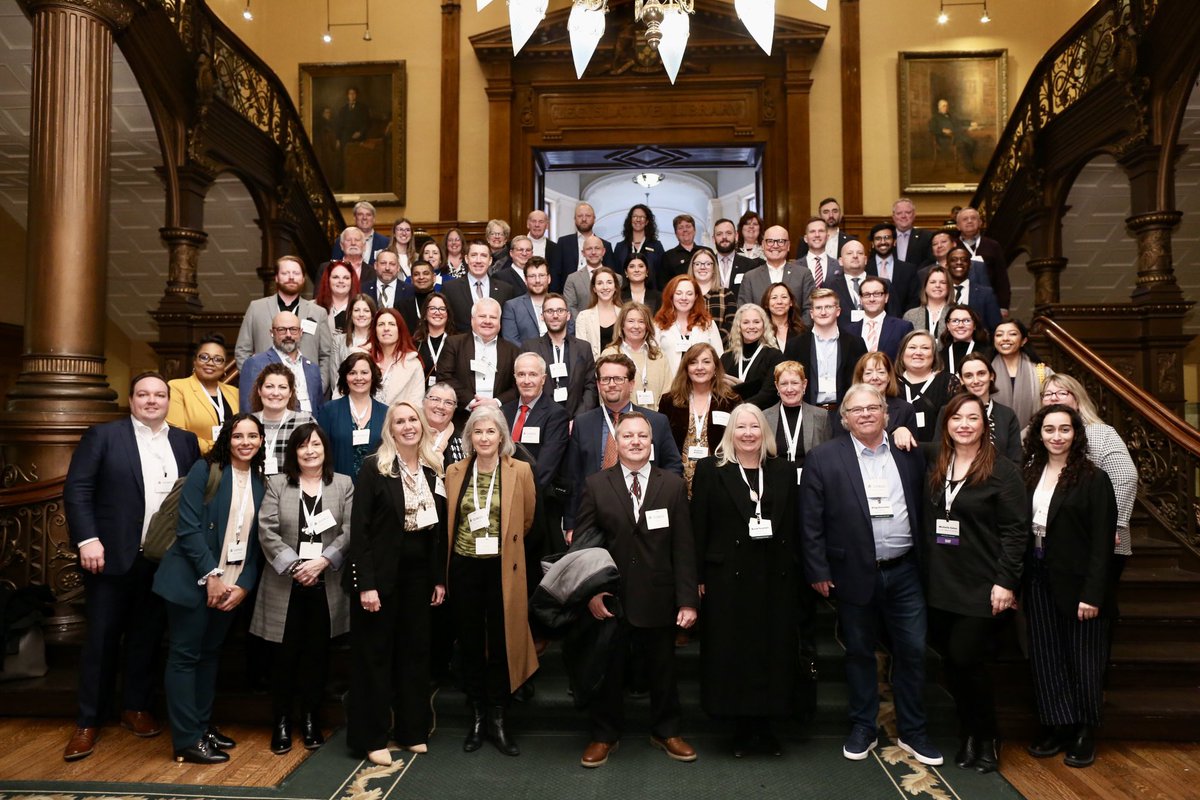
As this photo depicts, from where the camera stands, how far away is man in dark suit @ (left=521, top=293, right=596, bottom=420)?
500cm

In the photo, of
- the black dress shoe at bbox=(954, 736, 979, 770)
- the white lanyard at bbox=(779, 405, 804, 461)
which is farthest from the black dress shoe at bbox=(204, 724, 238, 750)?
the black dress shoe at bbox=(954, 736, 979, 770)

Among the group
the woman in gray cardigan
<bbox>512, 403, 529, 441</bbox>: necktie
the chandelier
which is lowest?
the woman in gray cardigan

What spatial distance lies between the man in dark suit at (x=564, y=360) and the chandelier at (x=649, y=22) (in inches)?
60.7

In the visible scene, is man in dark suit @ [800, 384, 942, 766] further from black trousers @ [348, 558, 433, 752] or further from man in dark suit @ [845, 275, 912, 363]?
black trousers @ [348, 558, 433, 752]

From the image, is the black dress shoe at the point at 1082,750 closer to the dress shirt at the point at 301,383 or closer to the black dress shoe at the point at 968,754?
the black dress shoe at the point at 968,754

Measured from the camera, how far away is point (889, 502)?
3.81m

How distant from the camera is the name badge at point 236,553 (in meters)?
3.79

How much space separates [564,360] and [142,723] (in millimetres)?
2811

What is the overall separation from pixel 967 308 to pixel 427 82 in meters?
8.50

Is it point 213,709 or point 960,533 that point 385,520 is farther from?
point 960,533

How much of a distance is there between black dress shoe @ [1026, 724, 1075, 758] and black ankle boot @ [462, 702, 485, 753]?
7.99ft

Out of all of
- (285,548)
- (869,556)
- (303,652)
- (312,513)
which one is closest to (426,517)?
(312,513)

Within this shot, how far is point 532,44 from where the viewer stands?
11.0 m

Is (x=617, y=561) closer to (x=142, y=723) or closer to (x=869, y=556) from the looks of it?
(x=869, y=556)
